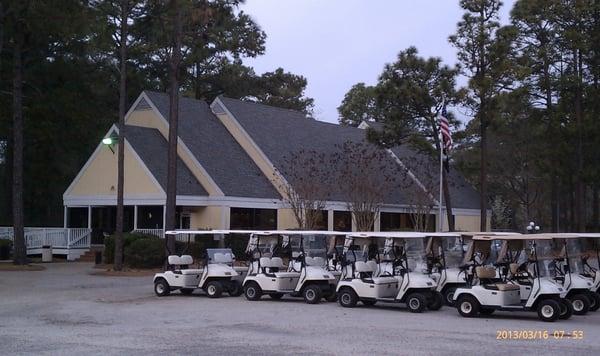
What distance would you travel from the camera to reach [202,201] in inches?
1435

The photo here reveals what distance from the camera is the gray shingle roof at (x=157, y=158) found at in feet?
118

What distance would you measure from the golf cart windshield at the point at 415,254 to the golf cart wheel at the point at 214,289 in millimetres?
5266

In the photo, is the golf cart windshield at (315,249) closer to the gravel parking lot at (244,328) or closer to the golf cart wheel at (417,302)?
the gravel parking lot at (244,328)

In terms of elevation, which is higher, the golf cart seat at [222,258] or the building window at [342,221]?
the building window at [342,221]

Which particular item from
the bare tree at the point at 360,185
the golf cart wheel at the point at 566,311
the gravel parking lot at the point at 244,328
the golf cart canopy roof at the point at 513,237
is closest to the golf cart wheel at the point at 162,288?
the gravel parking lot at the point at 244,328

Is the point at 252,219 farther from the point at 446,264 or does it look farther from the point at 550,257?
the point at 550,257

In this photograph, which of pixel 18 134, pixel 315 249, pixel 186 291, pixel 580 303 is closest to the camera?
pixel 580 303

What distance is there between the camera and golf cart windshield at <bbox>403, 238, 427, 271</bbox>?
18.8m

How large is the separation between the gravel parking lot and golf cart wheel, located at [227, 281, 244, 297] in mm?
729

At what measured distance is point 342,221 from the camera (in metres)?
41.9

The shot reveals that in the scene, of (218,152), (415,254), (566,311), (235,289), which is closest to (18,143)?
(218,152)

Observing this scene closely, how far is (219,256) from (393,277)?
17.2 feet

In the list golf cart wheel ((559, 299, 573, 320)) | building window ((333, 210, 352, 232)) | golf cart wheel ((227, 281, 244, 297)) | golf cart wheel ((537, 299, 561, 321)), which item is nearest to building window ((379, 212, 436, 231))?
building window ((333, 210, 352, 232))

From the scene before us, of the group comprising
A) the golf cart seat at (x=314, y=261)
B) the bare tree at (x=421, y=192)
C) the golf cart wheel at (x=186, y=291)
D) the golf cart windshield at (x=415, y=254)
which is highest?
the bare tree at (x=421, y=192)
